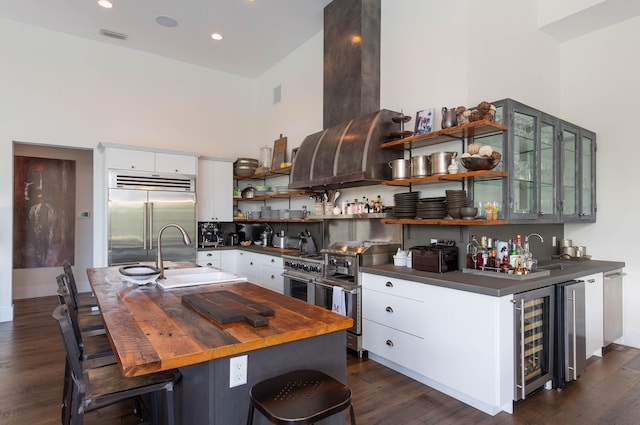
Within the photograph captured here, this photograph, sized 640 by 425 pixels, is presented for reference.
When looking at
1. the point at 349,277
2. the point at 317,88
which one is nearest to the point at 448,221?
the point at 349,277

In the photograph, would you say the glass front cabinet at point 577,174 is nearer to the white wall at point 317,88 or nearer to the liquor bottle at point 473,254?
the white wall at point 317,88

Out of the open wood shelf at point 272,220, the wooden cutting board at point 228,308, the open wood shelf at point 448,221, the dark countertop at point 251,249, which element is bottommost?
the dark countertop at point 251,249

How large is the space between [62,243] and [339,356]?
6383 millimetres

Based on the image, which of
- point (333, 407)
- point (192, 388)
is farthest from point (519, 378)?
point (192, 388)

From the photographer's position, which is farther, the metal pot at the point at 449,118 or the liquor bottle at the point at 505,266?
the metal pot at the point at 449,118

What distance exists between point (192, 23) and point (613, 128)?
5249 mm

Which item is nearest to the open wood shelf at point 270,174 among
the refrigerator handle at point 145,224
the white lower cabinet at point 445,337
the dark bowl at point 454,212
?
the refrigerator handle at point 145,224

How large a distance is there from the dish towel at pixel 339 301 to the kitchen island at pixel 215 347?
1489mm

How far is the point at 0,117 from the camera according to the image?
4895 millimetres

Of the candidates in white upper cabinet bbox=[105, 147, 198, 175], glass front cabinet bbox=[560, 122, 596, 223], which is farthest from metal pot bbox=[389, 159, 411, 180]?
white upper cabinet bbox=[105, 147, 198, 175]

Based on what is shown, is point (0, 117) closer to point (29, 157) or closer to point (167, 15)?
point (29, 157)

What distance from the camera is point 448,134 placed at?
3.22 m

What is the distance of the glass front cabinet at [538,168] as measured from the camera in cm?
306

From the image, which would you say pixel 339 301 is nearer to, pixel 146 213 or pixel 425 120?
pixel 425 120
